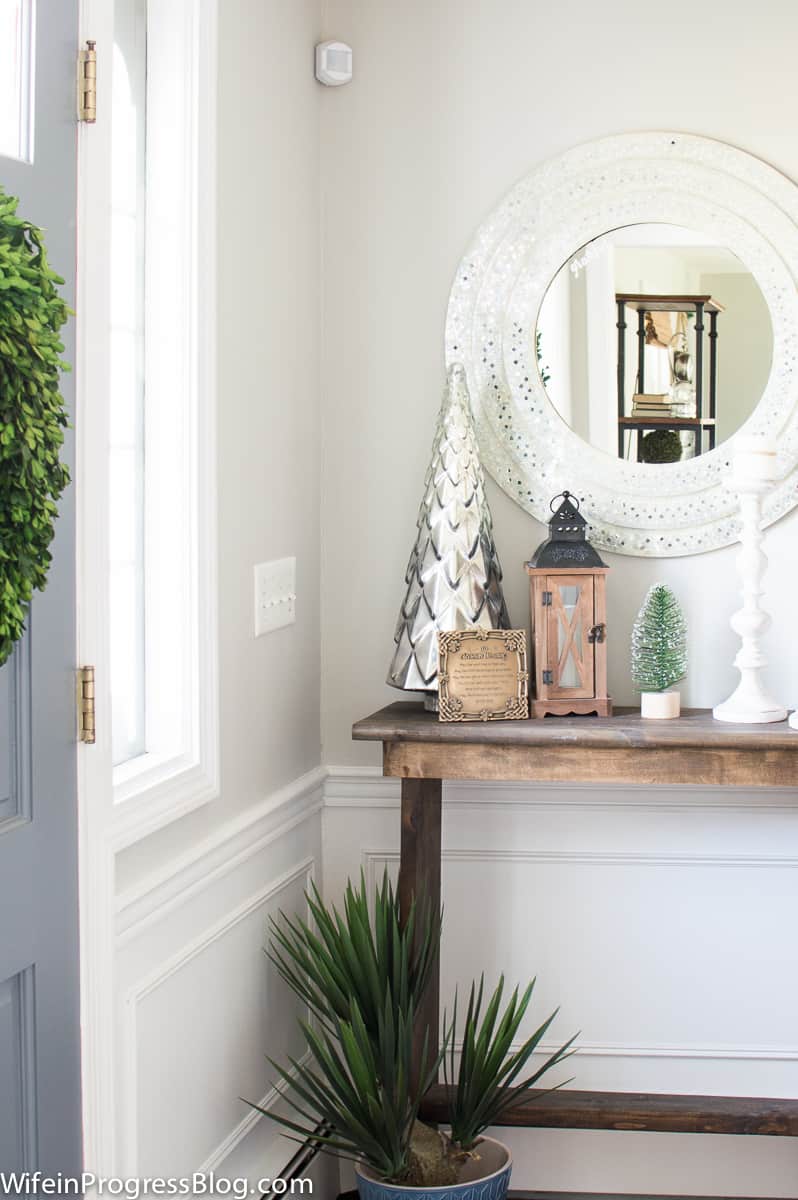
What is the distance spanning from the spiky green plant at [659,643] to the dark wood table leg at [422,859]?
0.43 meters

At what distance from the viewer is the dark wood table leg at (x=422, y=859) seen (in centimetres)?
206

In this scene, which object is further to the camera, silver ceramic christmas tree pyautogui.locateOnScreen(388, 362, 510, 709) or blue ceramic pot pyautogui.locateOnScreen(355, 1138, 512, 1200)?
silver ceramic christmas tree pyautogui.locateOnScreen(388, 362, 510, 709)

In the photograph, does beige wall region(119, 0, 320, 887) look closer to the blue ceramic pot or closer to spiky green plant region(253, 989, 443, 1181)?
spiky green plant region(253, 989, 443, 1181)

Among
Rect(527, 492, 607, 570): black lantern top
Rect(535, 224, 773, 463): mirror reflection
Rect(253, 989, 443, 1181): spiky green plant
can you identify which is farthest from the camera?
Rect(535, 224, 773, 463): mirror reflection

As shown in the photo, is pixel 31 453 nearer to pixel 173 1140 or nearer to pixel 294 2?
pixel 173 1140

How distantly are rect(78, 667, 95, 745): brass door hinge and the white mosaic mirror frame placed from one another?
118 cm

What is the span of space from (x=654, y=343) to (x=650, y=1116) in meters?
1.41

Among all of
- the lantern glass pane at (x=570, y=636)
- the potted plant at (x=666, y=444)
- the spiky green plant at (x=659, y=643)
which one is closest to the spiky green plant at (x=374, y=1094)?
the lantern glass pane at (x=570, y=636)

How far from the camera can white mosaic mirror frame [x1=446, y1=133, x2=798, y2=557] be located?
220 cm

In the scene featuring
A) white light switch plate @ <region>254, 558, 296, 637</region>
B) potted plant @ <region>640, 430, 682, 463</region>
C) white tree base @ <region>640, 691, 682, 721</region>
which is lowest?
white tree base @ <region>640, 691, 682, 721</region>

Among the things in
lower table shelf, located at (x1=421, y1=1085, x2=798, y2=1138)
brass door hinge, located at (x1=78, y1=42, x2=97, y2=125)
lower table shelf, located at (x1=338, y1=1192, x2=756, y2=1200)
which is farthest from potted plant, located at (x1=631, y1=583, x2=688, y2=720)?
brass door hinge, located at (x1=78, y1=42, x2=97, y2=125)

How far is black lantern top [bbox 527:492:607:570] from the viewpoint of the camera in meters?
2.10

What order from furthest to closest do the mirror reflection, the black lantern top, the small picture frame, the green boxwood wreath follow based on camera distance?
the mirror reflection
the black lantern top
the small picture frame
the green boxwood wreath

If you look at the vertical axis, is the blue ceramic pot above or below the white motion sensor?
below
